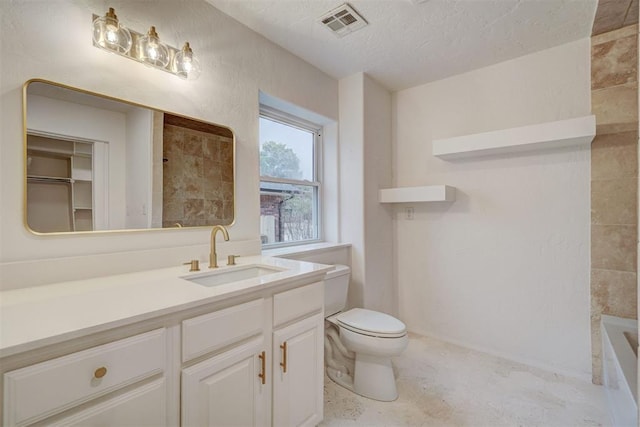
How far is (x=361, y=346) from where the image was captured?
1.79 m

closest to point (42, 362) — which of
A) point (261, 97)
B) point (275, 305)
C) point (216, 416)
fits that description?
point (216, 416)

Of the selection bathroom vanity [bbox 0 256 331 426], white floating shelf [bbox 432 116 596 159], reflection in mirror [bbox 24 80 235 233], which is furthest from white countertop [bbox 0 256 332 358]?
white floating shelf [bbox 432 116 596 159]

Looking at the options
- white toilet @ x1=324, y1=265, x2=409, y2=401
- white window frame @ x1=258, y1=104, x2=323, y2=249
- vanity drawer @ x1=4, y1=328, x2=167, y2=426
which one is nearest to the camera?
vanity drawer @ x1=4, y1=328, x2=167, y2=426

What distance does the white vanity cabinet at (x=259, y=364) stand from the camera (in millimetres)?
1004

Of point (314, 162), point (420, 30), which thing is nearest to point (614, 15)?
point (420, 30)

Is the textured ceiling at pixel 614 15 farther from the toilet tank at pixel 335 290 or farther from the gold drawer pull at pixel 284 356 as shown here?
the gold drawer pull at pixel 284 356

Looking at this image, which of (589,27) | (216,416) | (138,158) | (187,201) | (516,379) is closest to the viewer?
(216,416)

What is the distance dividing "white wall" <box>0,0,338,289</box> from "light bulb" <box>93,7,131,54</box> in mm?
44

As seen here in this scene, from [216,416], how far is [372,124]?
7.53 feet

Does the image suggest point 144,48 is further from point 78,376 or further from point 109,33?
point 78,376

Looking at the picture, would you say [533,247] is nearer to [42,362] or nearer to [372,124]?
[372,124]

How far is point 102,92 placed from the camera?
129 centimetres

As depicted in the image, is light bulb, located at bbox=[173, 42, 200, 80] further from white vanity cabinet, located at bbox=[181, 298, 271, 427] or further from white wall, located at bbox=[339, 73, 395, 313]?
white wall, located at bbox=[339, 73, 395, 313]

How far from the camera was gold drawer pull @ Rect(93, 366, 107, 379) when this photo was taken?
781 millimetres
